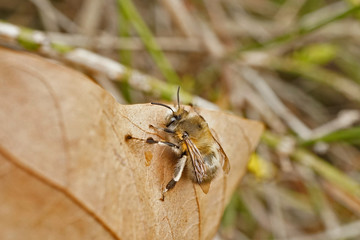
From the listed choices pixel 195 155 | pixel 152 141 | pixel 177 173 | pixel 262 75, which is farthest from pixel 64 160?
pixel 262 75

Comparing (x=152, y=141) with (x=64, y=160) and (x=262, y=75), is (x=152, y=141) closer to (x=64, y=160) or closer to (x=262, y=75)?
(x=64, y=160)

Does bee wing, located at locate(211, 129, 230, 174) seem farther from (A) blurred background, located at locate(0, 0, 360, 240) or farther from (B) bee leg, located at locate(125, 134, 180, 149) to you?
(A) blurred background, located at locate(0, 0, 360, 240)

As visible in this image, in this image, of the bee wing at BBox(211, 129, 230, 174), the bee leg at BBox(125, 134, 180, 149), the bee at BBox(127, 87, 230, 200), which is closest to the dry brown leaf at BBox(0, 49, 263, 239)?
the bee leg at BBox(125, 134, 180, 149)

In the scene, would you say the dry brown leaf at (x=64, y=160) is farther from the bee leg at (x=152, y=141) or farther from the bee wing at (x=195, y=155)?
the bee wing at (x=195, y=155)

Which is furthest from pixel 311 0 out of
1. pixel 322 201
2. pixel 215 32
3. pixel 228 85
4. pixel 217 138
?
pixel 217 138

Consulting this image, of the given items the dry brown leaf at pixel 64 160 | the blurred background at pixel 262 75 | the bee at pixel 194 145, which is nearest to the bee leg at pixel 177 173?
the bee at pixel 194 145

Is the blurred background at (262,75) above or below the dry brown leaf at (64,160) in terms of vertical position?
below
